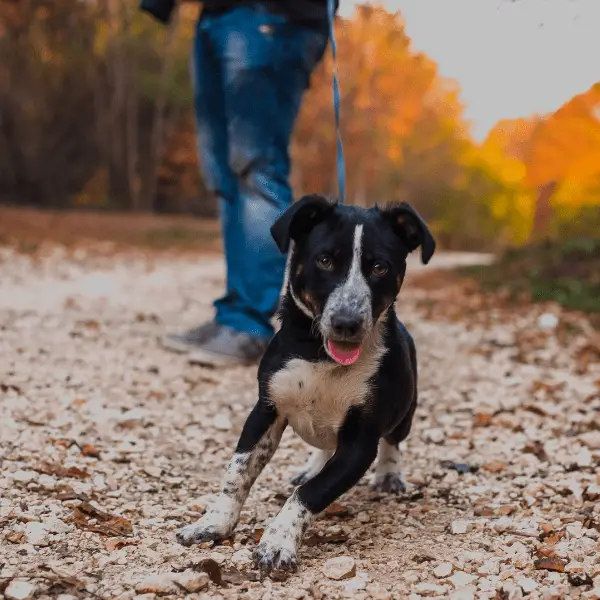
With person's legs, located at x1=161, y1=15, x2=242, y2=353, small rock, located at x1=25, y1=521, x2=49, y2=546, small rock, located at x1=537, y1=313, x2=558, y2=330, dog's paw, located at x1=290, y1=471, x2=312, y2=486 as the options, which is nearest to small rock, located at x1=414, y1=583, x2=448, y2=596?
dog's paw, located at x1=290, y1=471, x2=312, y2=486

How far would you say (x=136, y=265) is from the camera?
1197 centimetres

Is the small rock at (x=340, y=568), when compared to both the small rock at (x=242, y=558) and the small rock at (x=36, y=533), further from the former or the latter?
the small rock at (x=36, y=533)

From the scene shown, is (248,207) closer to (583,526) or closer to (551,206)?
(583,526)

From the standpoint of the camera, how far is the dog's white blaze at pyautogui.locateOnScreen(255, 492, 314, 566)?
8.16 ft

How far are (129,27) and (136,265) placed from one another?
1029 cm

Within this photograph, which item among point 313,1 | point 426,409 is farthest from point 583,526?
point 313,1

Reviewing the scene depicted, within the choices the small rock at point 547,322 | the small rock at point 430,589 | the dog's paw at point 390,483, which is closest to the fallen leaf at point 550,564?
the small rock at point 430,589

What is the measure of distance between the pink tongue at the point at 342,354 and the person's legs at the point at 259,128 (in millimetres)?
2219

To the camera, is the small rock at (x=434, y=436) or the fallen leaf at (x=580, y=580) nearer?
the fallen leaf at (x=580, y=580)

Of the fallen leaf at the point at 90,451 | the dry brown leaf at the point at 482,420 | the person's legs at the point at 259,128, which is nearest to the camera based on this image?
the fallen leaf at the point at 90,451

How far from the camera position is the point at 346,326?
2.60 meters

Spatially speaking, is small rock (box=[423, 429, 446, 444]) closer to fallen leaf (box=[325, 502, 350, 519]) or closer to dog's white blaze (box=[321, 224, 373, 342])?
fallen leaf (box=[325, 502, 350, 519])

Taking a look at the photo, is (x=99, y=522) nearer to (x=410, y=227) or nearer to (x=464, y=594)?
(x=464, y=594)

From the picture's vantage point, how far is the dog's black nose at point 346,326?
259cm
